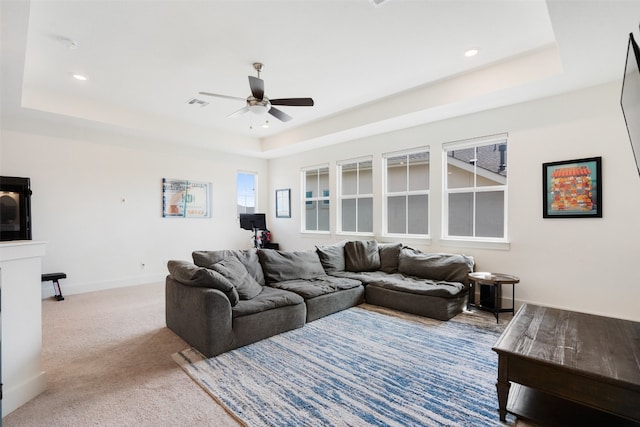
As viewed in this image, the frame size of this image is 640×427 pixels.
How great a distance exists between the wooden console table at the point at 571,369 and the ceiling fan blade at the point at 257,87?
323 centimetres

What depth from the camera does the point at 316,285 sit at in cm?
389

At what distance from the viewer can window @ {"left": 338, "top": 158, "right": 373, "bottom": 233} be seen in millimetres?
5965

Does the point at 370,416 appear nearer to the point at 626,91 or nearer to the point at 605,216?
the point at 626,91

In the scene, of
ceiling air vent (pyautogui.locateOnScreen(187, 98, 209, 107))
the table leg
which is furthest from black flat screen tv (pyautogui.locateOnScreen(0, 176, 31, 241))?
the table leg

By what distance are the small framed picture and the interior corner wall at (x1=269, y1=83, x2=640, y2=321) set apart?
12.0 feet

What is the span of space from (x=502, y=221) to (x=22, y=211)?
6.96 meters

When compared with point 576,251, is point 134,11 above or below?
above

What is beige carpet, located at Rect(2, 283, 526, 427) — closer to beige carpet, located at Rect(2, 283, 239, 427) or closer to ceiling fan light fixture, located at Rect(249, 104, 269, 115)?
beige carpet, located at Rect(2, 283, 239, 427)

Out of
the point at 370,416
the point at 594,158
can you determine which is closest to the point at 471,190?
the point at 594,158

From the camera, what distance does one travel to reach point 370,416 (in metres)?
1.89

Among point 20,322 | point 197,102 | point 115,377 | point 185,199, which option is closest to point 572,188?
point 115,377

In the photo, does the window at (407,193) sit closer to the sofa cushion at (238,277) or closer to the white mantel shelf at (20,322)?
the sofa cushion at (238,277)

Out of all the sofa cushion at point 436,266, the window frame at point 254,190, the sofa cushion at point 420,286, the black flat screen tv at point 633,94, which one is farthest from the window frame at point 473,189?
the window frame at point 254,190

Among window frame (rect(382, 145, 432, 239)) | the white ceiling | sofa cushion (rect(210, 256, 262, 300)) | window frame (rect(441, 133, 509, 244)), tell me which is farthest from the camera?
window frame (rect(382, 145, 432, 239))
